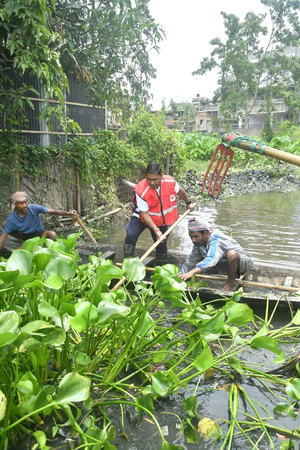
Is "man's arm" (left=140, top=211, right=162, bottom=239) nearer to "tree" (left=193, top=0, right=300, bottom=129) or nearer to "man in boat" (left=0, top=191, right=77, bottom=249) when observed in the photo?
"man in boat" (left=0, top=191, right=77, bottom=249)

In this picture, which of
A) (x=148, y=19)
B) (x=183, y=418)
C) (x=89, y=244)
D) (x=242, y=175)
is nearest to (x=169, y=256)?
(x=89, y=244)

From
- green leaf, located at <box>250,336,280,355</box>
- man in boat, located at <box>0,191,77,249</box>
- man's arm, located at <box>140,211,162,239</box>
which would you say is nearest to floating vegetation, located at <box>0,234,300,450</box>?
green leaf, located at <box>250,336,280,355</box>

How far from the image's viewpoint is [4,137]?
Answer: 5.99m

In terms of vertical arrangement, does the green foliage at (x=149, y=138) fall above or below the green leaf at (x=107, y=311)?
above

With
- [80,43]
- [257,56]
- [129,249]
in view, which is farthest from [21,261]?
[257,56]

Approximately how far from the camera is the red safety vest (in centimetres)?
462

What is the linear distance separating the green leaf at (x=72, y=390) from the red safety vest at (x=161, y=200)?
10.5 ft

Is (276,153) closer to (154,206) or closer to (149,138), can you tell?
(154,206)

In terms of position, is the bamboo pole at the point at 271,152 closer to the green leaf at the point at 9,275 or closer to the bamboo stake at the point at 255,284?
the bamboo stake at the point at 255,284

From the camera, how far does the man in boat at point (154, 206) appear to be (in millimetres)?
4520

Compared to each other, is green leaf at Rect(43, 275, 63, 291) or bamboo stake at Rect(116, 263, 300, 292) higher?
green leaf at Rect(43, 275, 63, 291)

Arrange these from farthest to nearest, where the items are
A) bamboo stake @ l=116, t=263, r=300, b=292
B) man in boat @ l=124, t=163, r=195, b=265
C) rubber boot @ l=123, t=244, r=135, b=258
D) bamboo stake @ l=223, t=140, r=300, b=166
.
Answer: rubber boot @ l=123, t=244, r=135, b=258
man in boat @ l=124, t=163, r=195, b=265
bamboo stake @ l=116, t=263, r=300, b=292
bamboo stake @ l=223, t=140, r=300, b=166

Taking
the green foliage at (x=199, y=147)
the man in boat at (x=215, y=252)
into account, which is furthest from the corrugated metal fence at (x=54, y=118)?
the green foliage at (x=199, y=147)

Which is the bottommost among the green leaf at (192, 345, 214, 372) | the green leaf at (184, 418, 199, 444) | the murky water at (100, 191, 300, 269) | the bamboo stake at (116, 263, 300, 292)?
the murky water at (100, 191, 300, 269)
